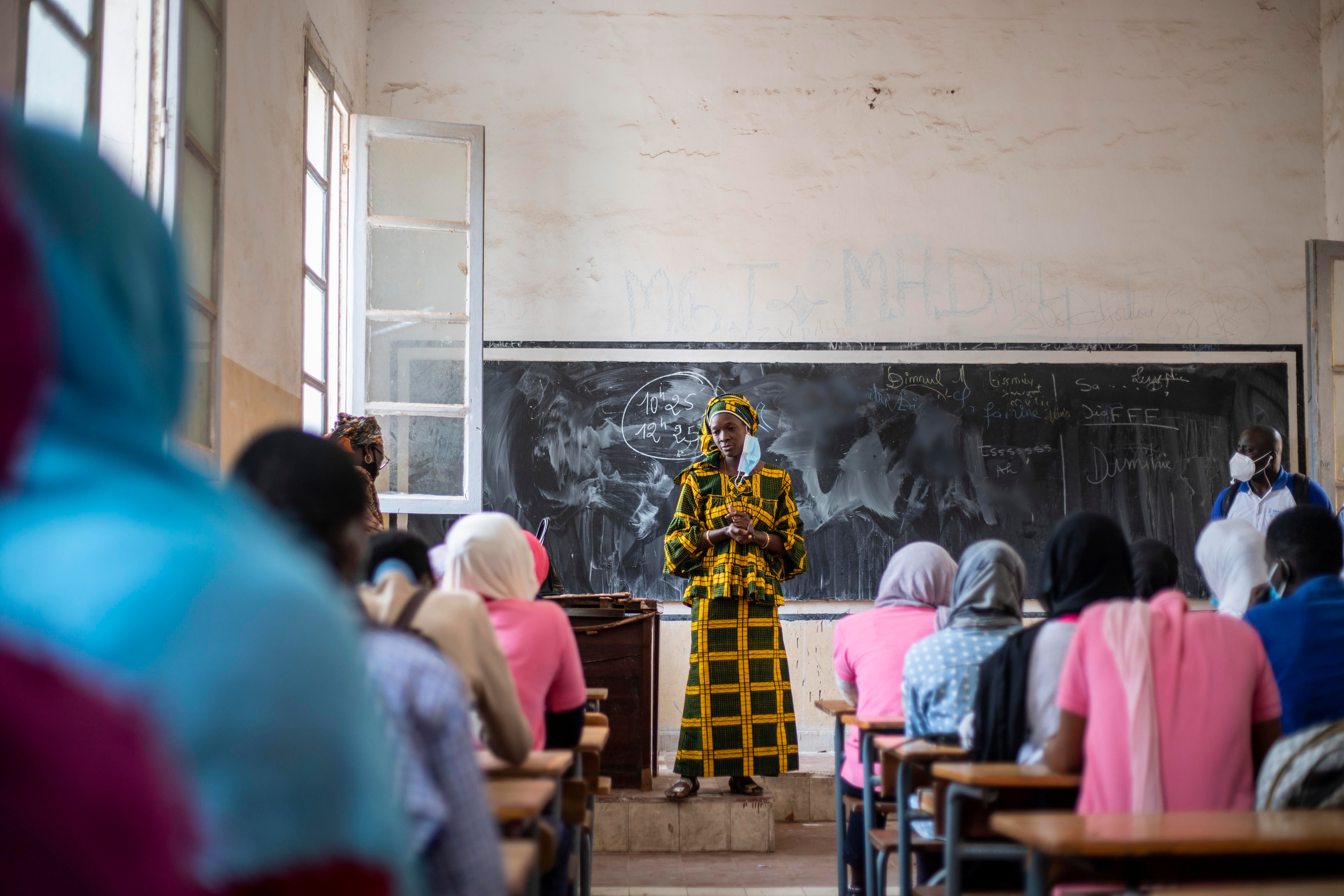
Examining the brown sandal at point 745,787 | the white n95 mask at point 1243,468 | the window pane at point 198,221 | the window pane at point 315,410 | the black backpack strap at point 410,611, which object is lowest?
the brown sandal at point 745,787

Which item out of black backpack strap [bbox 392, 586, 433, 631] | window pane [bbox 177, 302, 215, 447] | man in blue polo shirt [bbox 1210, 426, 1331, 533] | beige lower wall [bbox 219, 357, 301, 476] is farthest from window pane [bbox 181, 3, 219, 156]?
man in blue polo shirt [bbox 1210, 426, 1331, 533]

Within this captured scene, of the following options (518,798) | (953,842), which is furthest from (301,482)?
(953,842)

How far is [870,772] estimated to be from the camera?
296 centimetres

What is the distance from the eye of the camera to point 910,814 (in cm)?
266

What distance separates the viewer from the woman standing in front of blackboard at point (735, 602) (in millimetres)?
4371

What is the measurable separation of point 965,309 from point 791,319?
3.02 feet

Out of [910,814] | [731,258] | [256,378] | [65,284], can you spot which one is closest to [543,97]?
[731,258]

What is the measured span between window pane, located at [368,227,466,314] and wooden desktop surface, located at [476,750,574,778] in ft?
10.7

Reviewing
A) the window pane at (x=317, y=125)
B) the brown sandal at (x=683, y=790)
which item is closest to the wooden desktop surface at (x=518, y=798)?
the brown sandal at (x=683, y=790)

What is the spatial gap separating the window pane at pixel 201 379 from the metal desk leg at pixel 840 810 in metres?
2.05

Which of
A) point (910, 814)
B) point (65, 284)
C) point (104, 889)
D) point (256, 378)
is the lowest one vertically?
point (910, 814)

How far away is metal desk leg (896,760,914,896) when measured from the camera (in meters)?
2.61

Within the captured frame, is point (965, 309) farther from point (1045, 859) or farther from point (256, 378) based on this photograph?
point (1045, 859)

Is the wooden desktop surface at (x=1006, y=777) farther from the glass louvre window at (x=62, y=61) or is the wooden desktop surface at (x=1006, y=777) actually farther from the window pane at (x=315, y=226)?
the window pane at (x=315, y=226)
